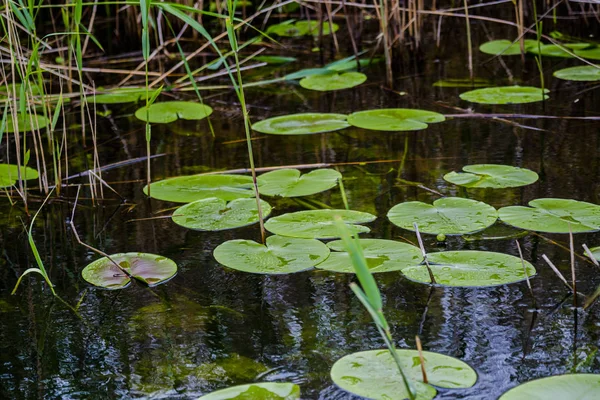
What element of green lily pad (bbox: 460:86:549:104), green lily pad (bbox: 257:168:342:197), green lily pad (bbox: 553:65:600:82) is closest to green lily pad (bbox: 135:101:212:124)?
green lily pad (bbox: 257:168:342:197)

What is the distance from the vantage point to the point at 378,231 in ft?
6.58

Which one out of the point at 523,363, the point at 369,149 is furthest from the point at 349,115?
the point at 523,363

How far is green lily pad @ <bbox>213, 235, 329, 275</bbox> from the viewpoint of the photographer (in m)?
1.84

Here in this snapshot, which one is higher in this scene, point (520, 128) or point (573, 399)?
point (520, 128)

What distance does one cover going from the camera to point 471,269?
1.76m

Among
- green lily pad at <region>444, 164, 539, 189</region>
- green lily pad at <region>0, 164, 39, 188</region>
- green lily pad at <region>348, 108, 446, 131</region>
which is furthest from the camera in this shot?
green lily pad at <region>348, 108, 446, 131</region>

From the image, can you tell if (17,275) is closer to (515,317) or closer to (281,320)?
(281,320)

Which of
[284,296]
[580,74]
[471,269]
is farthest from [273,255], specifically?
[580,74]

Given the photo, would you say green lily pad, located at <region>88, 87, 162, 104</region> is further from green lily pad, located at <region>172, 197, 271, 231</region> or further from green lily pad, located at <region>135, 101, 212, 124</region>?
green lily pad, located at <region>172, 197, 271, 231</region>

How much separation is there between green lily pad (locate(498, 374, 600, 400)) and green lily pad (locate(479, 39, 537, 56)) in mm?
2438

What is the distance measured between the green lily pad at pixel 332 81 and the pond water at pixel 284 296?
0.55m

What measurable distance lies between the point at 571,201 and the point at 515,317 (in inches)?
22.8

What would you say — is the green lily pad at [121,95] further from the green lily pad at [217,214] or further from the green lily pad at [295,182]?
the green lily pad at [217,214]

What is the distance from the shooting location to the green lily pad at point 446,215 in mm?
1971
